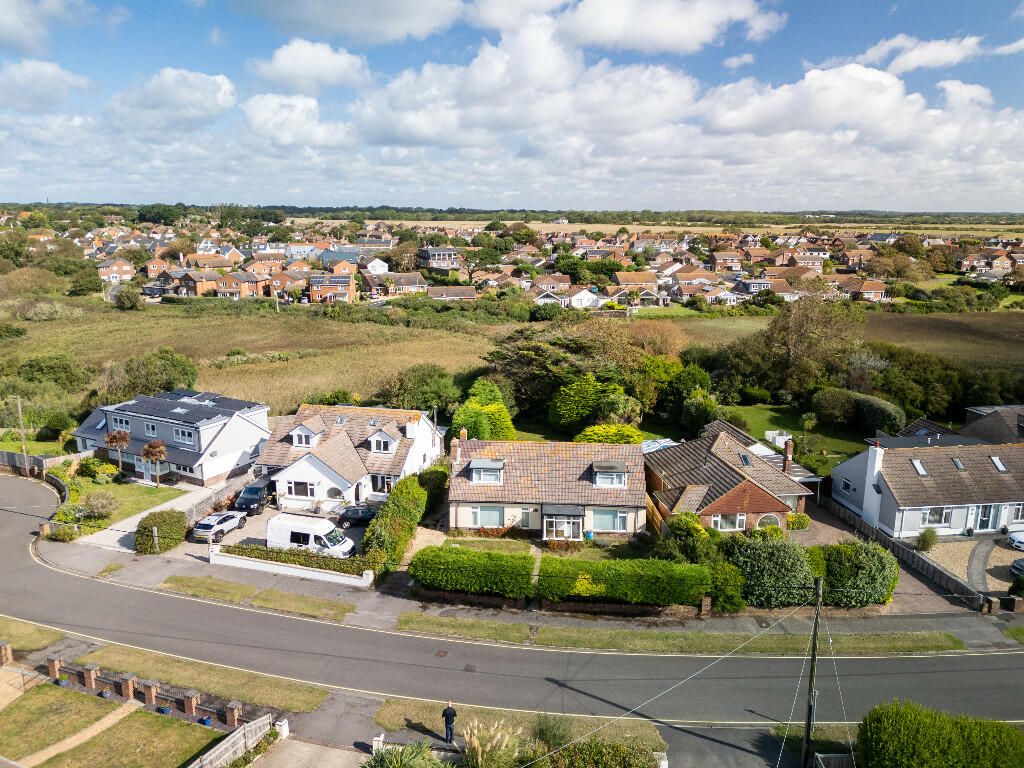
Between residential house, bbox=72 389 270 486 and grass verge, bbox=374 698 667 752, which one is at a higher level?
residential house, bbox=72 389 270 486

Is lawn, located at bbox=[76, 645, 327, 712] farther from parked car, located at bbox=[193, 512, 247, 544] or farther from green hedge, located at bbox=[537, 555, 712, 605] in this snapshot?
green hedge, located at bbox=[537, 555, 712, 605]

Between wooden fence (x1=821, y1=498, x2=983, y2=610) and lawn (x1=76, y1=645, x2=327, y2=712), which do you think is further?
wooden fence (x1=821, y1=498, x2=983, y2=610)

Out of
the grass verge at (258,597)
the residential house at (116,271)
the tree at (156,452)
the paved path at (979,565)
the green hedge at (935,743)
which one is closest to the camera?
the green hedge at (935,743)

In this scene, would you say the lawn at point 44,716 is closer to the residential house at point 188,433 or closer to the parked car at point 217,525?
the parked car at point 217,525

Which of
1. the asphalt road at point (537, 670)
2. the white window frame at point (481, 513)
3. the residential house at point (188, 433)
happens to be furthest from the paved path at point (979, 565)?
the residential house at point (188, 433)

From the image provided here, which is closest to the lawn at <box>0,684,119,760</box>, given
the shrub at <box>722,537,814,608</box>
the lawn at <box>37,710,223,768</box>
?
the lawn at <box>37,710,223,768</box>

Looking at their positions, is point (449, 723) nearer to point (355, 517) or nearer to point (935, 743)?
point (935, 743)
